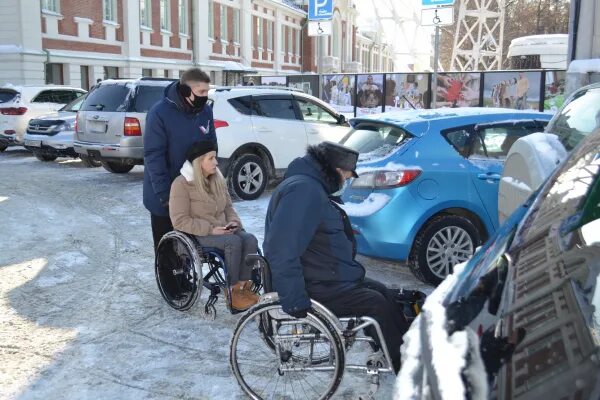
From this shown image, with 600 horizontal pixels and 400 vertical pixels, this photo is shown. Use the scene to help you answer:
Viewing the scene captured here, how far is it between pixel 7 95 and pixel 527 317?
15.8 metres

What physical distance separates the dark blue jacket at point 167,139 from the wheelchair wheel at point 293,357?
1.75m

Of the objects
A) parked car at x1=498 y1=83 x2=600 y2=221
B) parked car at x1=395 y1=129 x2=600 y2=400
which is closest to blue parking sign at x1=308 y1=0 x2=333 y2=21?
parked car at x1=498 y1=83 x2=600 y2=221

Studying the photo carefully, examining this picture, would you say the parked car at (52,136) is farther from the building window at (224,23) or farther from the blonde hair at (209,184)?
the building window at (224,23)

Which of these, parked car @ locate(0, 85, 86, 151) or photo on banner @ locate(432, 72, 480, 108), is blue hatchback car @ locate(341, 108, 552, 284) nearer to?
photo on banner @ locate(432, 72, 480, 108)

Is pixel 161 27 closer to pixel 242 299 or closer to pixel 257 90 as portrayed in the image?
pixel 257 90

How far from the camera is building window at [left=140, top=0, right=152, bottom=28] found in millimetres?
30906

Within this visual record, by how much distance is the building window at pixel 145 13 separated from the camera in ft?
101

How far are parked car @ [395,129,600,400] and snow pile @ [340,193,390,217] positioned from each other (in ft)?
9.94

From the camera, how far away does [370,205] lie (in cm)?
543

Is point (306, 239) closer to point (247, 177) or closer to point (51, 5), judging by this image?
point (247, 177)

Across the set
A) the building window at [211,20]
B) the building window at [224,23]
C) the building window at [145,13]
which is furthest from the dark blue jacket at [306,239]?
the building window at [224,23]

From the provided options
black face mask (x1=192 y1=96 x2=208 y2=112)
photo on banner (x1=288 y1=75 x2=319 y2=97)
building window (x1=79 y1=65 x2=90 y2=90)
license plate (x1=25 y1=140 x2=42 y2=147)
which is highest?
building window (x1=79 y1=65 x2=90 y2=90)

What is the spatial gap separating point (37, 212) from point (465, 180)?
235 inches

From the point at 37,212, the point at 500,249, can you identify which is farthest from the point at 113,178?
the point at 500,249
